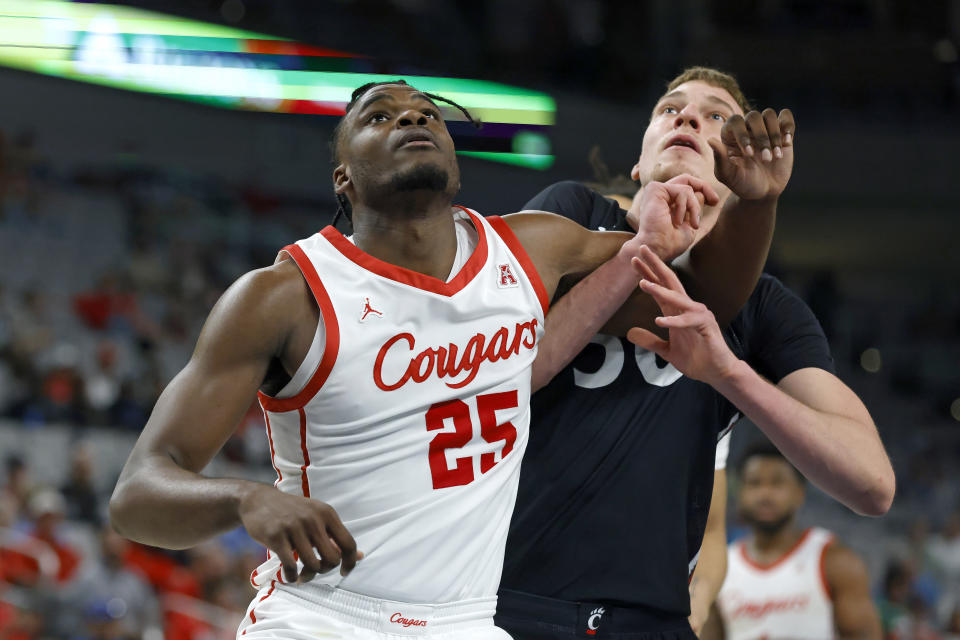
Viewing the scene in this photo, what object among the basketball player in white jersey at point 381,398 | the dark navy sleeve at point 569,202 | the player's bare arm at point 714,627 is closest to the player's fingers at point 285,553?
the basketball player in white jersey at point 381,398

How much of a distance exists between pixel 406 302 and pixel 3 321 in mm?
9766

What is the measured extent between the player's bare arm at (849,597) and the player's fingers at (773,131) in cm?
373

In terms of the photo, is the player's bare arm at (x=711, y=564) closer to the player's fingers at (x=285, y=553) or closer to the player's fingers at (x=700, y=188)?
the player's fingers at (x=700, y=188)

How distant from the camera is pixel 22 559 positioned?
26.9 feet

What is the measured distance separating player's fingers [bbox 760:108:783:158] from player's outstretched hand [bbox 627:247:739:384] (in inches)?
15.8

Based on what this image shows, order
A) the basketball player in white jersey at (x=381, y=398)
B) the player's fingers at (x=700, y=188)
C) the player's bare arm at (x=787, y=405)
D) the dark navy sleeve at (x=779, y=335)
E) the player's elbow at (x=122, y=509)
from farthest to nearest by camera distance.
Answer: the dark navy sleeve at (x=779, y=335)
the player's fingers at (x=700, y=188)
the player's bare arm at (x=787, y=405)
the basketball player in white jersey at (x=381, y=398)
the player's elbow at (x=122, y=509)

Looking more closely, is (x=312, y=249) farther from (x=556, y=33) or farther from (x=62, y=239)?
(x=556, y=33)

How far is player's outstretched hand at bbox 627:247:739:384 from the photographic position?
2.97 meters

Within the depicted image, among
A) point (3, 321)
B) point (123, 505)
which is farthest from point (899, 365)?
point (123, 505)

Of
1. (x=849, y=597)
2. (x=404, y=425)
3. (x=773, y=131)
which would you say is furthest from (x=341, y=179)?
(x=849, y=597)

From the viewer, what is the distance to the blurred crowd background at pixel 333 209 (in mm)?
9648

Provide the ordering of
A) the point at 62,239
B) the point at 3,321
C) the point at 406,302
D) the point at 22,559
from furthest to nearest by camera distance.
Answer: the point at 62,239
the point at 3,321
the point at 22,559
the point at 406,302

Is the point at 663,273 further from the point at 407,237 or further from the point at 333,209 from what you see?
the point at 333,209

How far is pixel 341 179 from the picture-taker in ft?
10.3
